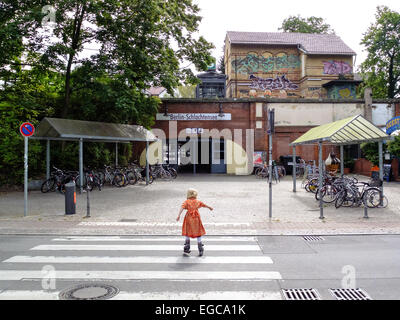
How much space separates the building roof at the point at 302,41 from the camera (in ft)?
124

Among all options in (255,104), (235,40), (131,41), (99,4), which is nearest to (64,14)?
(99,4)

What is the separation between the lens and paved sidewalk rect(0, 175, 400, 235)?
8.57 m

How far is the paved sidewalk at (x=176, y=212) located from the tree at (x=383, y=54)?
34956 mm

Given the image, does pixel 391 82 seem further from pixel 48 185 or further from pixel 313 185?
pixel 48 185

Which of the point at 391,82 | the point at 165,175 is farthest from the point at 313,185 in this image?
the point at 391,82

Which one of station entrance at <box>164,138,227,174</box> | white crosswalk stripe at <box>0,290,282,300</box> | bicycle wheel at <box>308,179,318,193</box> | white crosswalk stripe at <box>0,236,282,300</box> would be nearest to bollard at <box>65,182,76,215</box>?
white crosswalk stripe at <box>0,236,282,300</box>

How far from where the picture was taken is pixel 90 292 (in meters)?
4.59

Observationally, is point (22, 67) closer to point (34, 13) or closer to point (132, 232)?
point (34, 13)

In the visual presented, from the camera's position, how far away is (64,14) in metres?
16.5

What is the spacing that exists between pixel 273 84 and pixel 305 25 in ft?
61.9

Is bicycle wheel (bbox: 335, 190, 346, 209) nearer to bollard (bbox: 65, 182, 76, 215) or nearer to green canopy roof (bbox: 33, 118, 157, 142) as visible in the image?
bollard (bbox: 65, 182, 76, 215)

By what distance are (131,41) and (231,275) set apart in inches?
609

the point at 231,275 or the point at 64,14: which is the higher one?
the point at 64,14

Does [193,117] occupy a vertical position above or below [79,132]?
above
